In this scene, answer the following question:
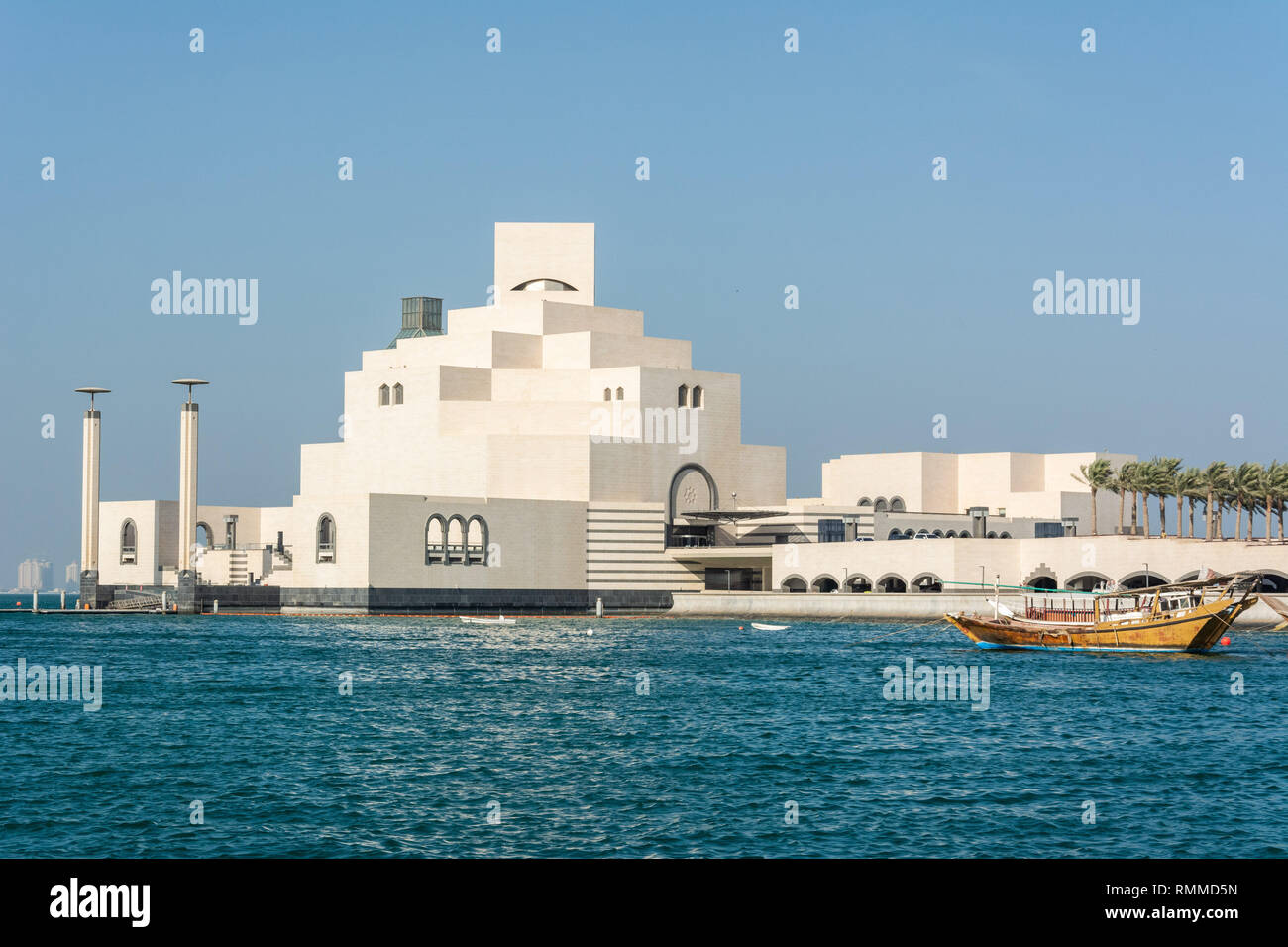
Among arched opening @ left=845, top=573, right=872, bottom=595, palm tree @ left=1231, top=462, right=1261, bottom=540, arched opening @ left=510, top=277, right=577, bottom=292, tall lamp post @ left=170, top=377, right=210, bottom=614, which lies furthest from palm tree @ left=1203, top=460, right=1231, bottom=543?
tall lamp post @ left=170, top=377, right=210, bottom=614

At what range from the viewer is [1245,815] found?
86.8 feet

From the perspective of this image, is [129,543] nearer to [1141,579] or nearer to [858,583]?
[858,583]

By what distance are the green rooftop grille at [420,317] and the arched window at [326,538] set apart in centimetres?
4053

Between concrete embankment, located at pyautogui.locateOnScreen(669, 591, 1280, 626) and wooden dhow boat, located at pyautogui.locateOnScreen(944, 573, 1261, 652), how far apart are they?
1987 centimetres

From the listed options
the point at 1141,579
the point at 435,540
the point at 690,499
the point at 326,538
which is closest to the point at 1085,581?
the point at 1141,579

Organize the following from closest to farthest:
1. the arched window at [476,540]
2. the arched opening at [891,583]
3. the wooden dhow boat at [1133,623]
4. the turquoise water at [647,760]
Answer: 1. the turquoise water at [647,760]
2. the wooden dhow boat at [1133,623]
3. the arched window at [476,540]
4. the arched opening at [891,583]

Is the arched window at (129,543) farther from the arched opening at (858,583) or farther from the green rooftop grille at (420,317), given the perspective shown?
the arched opening at (858,583)

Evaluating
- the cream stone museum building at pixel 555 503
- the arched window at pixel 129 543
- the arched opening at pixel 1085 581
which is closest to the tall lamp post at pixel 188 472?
the cream stone museum building at pixel 555 503

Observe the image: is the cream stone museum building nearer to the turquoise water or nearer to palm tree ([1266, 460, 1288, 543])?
palm tree ([1266, 460, 1288, 543])

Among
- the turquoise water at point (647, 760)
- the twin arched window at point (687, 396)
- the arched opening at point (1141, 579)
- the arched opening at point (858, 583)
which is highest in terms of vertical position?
the twin arched window at point (687, 396)

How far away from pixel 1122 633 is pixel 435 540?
5496cm

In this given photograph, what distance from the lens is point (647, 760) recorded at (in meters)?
33.5

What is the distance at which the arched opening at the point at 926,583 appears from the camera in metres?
105

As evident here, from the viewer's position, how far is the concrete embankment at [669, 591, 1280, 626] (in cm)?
9338
